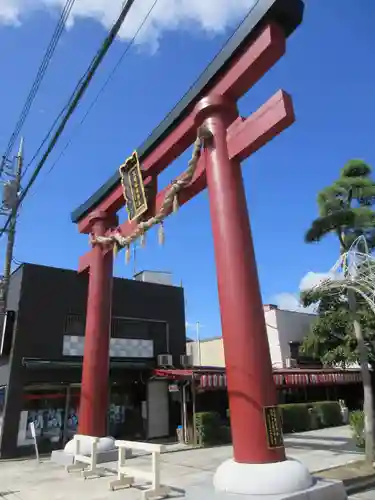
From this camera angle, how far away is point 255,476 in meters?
5.64

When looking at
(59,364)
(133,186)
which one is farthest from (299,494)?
(59,364)

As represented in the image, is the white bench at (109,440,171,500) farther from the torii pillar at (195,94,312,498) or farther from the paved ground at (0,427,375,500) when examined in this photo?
the torii pillar at (195,94,312,498)

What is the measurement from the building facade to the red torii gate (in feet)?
24.4

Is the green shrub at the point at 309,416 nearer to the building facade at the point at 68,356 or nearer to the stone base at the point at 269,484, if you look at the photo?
the building facade at the point at 68,356

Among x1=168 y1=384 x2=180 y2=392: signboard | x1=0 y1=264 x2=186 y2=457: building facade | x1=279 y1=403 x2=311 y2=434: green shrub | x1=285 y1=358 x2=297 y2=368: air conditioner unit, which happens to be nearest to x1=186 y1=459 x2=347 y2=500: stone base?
x1=0 y1=264 x2=186 y2=457: building facade

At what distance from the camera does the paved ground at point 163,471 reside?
7.81 m

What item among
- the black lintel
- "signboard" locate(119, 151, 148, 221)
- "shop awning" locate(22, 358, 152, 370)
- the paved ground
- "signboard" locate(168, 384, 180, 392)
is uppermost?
the black lintel

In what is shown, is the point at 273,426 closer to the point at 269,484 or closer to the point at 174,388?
the point at 269,484

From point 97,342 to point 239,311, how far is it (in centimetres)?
628

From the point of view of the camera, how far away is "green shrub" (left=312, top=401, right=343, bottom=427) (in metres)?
19.4

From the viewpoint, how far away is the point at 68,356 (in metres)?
15.2

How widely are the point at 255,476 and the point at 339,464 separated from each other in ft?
19.0

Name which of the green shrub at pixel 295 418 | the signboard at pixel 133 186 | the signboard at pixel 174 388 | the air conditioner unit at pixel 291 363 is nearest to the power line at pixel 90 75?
the signboard at pixel 133 186

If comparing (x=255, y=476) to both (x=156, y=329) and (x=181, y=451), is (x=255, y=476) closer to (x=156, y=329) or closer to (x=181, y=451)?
(x=181, y=451)
